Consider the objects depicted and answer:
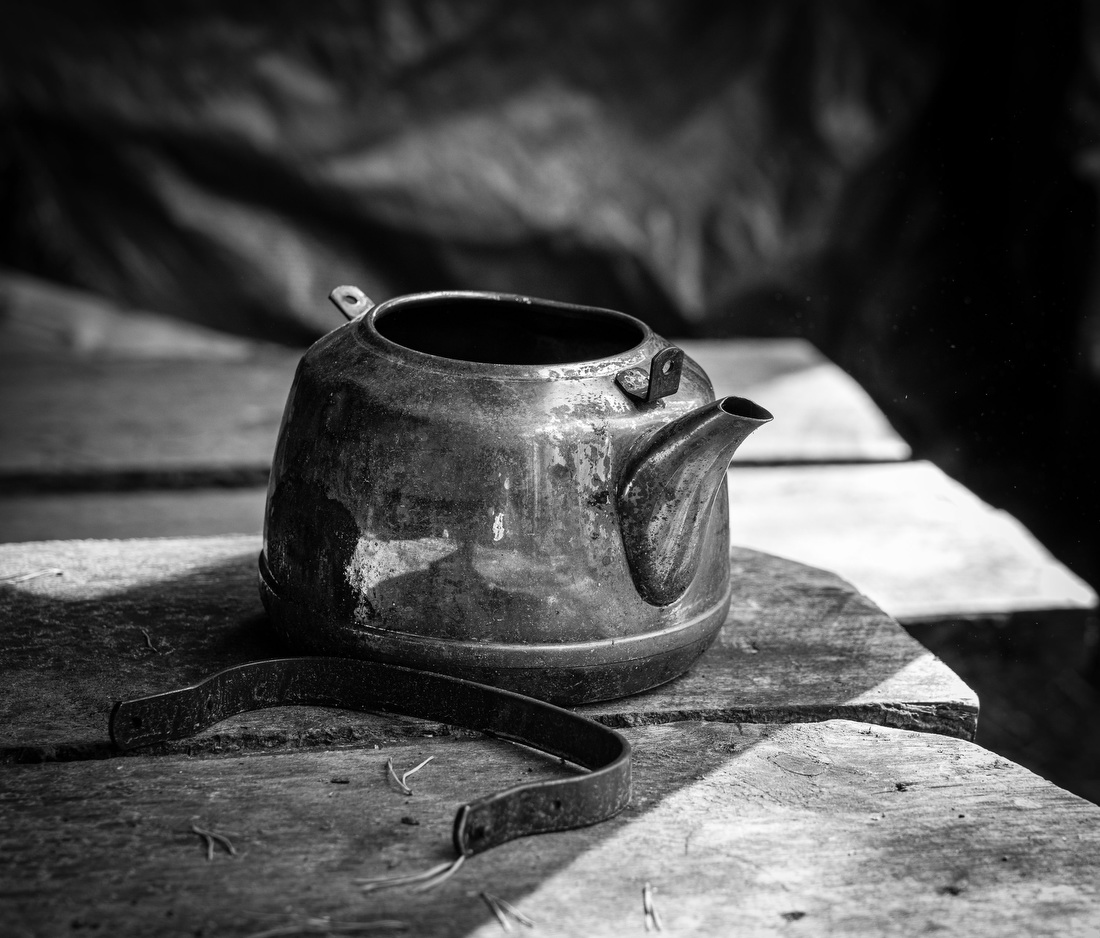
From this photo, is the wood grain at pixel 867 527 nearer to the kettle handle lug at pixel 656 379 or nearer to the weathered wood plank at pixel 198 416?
the weathered wood plank at pixel 198 416

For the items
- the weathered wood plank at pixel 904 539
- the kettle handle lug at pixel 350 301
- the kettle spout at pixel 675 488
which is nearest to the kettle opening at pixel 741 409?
the kettle spout at pixel 675 488

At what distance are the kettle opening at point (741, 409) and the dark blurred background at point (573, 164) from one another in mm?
2055

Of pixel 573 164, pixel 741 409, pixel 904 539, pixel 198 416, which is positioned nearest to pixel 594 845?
pixel 741 409

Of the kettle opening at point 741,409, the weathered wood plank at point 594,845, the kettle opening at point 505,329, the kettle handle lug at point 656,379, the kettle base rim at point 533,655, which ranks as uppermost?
the kettle opening at point 505,329

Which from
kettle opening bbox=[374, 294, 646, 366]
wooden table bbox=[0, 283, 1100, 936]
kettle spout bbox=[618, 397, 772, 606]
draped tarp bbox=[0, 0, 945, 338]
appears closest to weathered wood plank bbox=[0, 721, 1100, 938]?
wooden table bbox=[0, 283, 1100, 936]

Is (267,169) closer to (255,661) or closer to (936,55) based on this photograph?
(936,55)

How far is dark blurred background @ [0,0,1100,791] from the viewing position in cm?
309

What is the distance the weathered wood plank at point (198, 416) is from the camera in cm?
231

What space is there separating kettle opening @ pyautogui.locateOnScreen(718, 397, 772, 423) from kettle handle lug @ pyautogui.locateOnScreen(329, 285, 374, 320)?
434 millimetres

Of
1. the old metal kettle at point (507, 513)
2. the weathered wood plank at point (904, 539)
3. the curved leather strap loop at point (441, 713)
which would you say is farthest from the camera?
the weathered wood plank at point (904, 539)

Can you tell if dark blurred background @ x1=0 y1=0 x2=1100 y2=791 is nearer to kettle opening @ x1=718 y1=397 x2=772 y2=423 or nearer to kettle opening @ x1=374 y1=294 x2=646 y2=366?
kettle opening @ x1=374 y1=294 x2=646 y2=366

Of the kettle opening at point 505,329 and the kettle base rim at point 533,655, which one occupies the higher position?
the kettle opening at point 505,329

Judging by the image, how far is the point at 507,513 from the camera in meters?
1.07

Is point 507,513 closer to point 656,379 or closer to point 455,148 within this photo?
point 656,379
